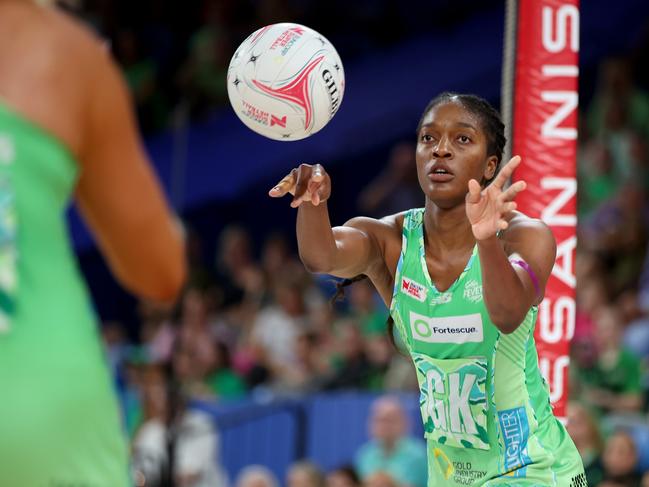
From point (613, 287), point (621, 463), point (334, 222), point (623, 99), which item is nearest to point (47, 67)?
point (621, 463)

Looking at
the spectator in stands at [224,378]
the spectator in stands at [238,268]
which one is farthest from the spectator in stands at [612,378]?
the spectator in stands at [238,268]

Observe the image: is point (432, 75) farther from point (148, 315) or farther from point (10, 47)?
point (10, 47)

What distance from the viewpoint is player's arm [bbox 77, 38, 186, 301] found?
2.15 metres

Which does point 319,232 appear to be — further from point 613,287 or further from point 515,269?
point 613,287

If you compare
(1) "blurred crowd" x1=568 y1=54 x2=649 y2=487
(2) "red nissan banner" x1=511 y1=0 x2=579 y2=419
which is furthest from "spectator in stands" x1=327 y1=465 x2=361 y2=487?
(2) "red nissan banner" x1=511 y1=0 x2=579 y2=419

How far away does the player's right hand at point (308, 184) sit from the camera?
389 centimetres

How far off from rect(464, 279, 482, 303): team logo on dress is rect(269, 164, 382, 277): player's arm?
0.42 m

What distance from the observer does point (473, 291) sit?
3.85m

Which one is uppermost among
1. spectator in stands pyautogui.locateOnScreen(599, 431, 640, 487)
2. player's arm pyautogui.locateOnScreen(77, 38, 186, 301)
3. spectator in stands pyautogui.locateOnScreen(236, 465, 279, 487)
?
player's arm pyautogui.locateOnScreen(77, 38, 186, 301)

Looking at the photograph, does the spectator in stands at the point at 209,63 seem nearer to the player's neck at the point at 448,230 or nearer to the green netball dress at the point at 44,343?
the player's neck at the point at 448,230

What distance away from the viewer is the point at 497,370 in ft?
12.5

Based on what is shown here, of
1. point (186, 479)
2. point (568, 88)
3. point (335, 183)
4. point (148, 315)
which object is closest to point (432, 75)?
point (335, 183)

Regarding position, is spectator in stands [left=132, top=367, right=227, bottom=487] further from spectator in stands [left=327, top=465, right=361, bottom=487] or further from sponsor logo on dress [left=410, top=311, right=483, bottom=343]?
sponsor logo on dress [left=410, top=311, right=483, bottom=343]

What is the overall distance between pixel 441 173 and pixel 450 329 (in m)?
0.51
